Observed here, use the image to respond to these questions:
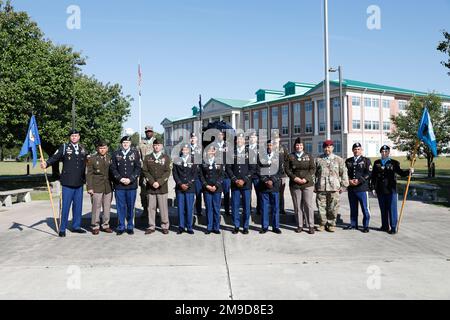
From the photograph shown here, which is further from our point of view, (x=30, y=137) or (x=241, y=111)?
(x=241, y=111)

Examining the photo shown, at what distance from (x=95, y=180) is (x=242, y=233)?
3.15 metres

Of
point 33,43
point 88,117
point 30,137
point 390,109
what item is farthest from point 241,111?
point 30,137

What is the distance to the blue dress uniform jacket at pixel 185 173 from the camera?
25.6 feet

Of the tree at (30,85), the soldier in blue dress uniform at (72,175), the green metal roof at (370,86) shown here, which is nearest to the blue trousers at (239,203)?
the soldier in blue dress uniform at (72,175)

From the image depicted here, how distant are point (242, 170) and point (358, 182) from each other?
2.36 m

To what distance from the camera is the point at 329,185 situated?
25.0ft

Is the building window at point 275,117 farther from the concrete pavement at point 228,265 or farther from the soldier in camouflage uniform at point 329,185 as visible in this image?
the soldier in camouflage uniform at point 329,185

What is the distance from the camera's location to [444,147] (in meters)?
26.8

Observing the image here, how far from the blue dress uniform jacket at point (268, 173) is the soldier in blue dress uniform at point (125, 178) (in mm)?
2486

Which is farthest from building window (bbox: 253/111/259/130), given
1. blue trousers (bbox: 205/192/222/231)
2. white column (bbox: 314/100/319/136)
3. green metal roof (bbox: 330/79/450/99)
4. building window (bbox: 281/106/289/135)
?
blue trousers (bbox: 205/192/222/231)

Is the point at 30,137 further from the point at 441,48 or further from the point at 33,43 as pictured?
the point at 441,48

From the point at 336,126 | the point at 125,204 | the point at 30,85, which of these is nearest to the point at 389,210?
the point at 125,204

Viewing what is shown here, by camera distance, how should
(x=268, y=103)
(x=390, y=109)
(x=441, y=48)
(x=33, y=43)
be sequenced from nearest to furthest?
(x=441, y=48) → (x=33, y=43) → (x=390, y=109) → (x=268, y=103)

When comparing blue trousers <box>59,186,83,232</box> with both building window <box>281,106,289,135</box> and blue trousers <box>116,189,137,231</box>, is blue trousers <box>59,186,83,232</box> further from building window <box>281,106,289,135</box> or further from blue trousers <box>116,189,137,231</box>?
building window <box>281,106,289,135</box>
